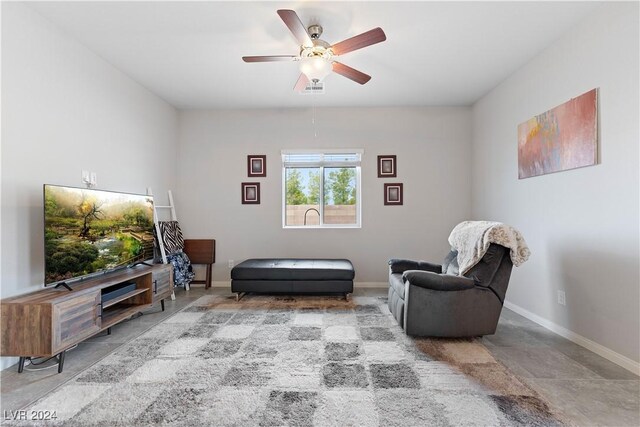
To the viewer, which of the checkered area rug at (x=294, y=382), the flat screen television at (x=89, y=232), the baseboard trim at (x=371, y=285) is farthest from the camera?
the baseboard trim at (x=371, y=285)

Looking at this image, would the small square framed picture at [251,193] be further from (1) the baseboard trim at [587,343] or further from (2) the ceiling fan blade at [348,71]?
(1) the baseboard trim at [587,343]

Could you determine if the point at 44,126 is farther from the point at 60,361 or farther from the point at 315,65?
the point at 315,65

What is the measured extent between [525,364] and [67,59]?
469cm

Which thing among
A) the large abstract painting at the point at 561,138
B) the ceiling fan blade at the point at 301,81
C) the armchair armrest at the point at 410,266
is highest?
the ceiling fan blade at the point at 301,81

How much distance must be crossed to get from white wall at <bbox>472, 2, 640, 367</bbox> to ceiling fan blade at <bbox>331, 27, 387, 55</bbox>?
1774mm

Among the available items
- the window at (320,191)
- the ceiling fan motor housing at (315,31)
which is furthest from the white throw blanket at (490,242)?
the ceiling fan motor housing at (315,31)

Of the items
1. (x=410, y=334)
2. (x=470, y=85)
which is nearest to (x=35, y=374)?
(x=410, y=334)

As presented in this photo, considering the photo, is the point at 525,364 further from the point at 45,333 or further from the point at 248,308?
the point at 45,333

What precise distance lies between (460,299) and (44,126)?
12.6 ft

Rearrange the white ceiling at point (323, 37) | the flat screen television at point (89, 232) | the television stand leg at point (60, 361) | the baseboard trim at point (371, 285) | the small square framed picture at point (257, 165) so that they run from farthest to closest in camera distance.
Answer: the small square framed picture at point (257, 165), the baseboard trim at point (371, 285), the white ceiling at point (323, 37), the flat screen television at point (89, 232), the television stand leg at point (60, 361)

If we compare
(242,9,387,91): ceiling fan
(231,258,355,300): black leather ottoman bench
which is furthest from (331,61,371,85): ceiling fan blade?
(231,258,355,300): black leather ottoman bench

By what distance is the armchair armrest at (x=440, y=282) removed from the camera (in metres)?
2.55

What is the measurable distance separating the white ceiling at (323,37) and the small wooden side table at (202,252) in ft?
7.31

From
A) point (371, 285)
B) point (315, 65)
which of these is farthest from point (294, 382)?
point (371, 285)
